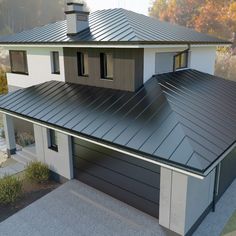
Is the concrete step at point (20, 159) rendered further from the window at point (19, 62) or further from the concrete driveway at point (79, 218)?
the window at point (19, 62)

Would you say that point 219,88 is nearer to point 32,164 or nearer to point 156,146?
point 156,146

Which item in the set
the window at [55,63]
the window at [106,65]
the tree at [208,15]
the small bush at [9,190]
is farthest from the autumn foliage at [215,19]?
the small bush at [9,190]

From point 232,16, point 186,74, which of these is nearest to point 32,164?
point 186,74

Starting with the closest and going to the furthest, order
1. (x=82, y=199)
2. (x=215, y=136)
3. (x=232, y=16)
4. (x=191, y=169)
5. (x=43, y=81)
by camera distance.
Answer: (x=191, y=169), (x=215, y=136), (x=82, y=199), (x=43, y=81), (x=232, y=16)

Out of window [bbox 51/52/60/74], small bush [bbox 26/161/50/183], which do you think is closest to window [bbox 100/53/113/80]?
window [bbox 51/52/60/74]

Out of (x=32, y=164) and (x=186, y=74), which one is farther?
(x=186, y=74)

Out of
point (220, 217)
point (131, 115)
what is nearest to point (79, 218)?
point (131, 115)
